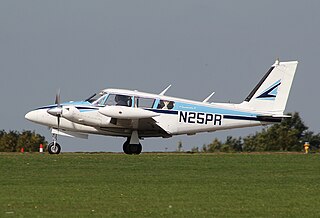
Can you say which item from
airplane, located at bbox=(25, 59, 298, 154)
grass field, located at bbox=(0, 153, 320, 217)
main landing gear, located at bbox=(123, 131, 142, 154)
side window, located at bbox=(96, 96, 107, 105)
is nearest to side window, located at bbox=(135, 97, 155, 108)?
airplane, located at bbox=(25, 59, 298, 154)

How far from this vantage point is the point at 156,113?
132 feet

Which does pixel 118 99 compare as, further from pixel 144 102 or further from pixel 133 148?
pixel 133 148

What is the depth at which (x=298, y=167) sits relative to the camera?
30766mm

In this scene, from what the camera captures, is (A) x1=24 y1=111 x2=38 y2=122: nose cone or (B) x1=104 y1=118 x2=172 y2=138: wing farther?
(A) x1=24 y1=111 x2=38 y2=122: nose cone

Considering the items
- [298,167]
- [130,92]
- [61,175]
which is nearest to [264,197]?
[61,175]

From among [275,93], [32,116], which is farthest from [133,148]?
[275,93]

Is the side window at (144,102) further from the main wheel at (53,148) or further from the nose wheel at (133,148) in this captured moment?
the main wheel at (53,148)

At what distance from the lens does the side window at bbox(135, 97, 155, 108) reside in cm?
3969

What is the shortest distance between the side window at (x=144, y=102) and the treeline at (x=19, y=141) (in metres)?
Answer: 13.3

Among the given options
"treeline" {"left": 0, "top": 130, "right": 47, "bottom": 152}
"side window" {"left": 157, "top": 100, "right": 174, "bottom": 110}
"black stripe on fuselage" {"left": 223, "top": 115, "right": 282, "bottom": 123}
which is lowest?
"treeline" {"left": 0, "top": 130, "right": 47, "bottom": 152}

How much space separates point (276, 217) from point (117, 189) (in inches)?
238

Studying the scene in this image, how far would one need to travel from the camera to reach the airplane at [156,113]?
3950 centimetres

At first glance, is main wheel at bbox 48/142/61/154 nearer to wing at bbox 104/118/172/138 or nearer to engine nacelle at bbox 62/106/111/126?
engine nacelle at bbox 62/106/111/126

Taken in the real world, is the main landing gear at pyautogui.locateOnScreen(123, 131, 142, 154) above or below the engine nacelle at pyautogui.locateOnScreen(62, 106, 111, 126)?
below
